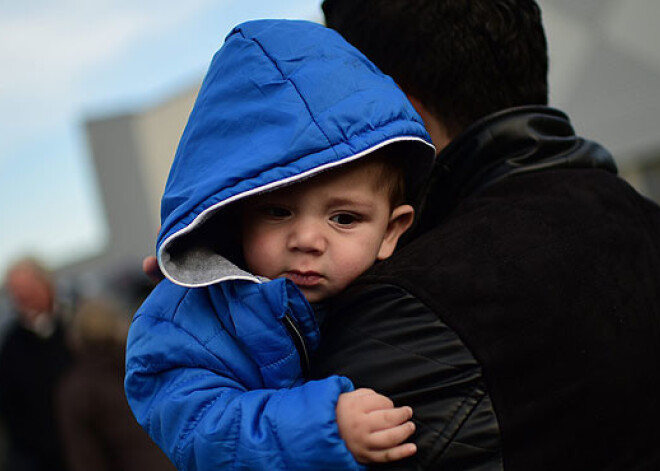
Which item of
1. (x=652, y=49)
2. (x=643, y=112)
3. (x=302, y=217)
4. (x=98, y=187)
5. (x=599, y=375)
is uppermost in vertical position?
(x=302, y=217)

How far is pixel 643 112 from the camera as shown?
27.4 ft

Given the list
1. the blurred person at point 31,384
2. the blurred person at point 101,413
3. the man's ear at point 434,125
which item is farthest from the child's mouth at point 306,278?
the blurred person at point 31,384

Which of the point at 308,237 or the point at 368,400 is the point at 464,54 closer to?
the point at 308,237

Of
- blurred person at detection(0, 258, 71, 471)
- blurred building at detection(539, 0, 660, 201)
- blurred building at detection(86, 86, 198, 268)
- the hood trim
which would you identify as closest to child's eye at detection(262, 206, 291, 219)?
the hood trim

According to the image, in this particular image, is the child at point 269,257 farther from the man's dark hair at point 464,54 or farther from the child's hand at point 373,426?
the man's dark hair at point 464,54

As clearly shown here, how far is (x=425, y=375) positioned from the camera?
51.0 inches

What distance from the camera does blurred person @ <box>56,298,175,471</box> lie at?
183 inches

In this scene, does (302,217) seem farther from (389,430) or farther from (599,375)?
(599,375)

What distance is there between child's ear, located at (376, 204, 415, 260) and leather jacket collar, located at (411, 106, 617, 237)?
0.35ft

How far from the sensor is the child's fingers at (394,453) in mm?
1274

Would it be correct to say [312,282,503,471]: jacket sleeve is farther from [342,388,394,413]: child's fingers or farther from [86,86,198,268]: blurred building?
[86,86,198,268]: blurred building

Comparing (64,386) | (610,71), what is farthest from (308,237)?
(610,71)

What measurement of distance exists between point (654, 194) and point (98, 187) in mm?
12405

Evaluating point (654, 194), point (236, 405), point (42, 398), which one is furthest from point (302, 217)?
point (654, 194)
